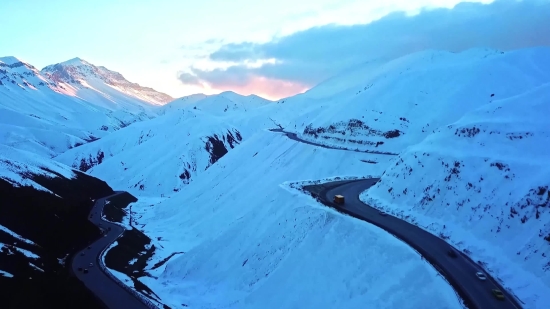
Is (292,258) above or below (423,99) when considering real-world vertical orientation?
below

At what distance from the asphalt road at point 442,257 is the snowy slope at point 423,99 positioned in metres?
34.3

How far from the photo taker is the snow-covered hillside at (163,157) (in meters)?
137

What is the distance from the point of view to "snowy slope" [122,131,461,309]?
25.6 metres

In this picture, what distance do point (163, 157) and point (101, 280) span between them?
380 feet

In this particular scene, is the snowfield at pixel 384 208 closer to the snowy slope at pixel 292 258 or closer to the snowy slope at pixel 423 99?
the snowy slope at pixel 292 258

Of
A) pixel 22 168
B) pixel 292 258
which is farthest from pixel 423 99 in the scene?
pixel 22 168

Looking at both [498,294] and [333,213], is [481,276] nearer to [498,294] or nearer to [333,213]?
[498,294]

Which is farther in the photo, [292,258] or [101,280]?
[101,280]

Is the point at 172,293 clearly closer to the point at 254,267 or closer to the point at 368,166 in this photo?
the point at 254,267

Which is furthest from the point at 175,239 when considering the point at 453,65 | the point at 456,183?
the point at 453,65

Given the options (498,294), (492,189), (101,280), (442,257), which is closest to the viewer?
(498,294)

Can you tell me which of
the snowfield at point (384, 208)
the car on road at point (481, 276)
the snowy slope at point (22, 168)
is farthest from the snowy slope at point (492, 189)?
the snowy slope at point (22, 168)

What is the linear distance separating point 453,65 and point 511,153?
72427 mm

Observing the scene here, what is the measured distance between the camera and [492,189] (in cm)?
3034
